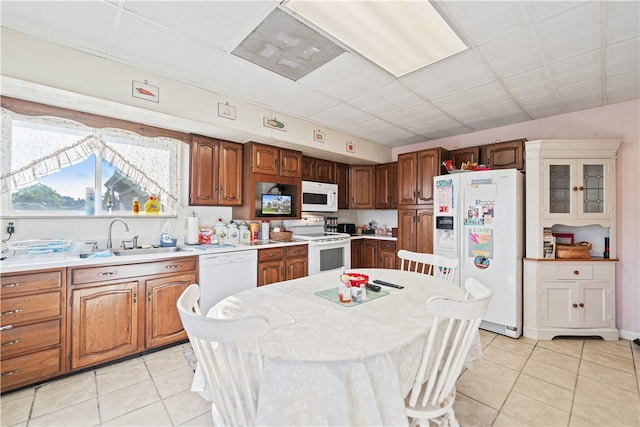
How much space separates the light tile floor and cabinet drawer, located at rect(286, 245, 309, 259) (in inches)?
61.5

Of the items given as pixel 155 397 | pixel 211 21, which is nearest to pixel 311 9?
pixel 211 21

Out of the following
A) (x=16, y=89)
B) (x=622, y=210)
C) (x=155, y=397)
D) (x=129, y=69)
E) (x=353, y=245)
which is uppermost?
(x=129, y=69)

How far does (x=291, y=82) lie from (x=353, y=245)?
288 cm

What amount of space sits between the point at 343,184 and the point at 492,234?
8.14 feet

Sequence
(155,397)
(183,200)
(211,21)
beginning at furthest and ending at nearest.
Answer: (183,200), (155,397), (211,21)

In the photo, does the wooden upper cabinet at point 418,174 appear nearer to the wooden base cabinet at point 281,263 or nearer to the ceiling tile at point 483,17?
the wooden base cabinet at point 281,263

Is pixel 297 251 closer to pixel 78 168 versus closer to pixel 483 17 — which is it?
pixel 78 168

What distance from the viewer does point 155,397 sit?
197 cm

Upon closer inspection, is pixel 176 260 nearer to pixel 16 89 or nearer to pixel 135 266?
pixel 135 266

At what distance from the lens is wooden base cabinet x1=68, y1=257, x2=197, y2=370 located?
2201 mm

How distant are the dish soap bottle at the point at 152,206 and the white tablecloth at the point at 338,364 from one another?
2065 mm

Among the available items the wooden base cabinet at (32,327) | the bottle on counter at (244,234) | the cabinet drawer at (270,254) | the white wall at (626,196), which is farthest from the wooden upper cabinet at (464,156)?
the wooden base cabinet at (32,327)

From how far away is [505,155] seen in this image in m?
3.54

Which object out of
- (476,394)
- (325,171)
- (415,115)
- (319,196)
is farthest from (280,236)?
(476,394)
